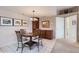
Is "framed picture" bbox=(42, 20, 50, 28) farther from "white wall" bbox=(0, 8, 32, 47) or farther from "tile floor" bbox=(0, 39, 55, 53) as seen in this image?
"white wall" bbox=(0, 8, 32, 47)

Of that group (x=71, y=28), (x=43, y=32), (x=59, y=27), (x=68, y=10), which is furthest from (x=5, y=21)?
(x=71, y=28)

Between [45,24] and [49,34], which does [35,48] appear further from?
[45,24]

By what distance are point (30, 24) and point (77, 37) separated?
49.5 inches

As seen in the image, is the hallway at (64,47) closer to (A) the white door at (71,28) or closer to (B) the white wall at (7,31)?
(A) the white door at (71,28)

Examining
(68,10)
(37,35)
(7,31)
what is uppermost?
(68,10)

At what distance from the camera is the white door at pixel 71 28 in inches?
93.7

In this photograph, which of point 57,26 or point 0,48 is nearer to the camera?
point 0,48

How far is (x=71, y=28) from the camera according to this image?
2.47m

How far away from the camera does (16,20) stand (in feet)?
7.73

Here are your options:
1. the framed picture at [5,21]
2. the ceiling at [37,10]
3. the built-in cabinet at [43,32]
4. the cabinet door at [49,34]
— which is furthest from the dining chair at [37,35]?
the framed picture at [5,21]
